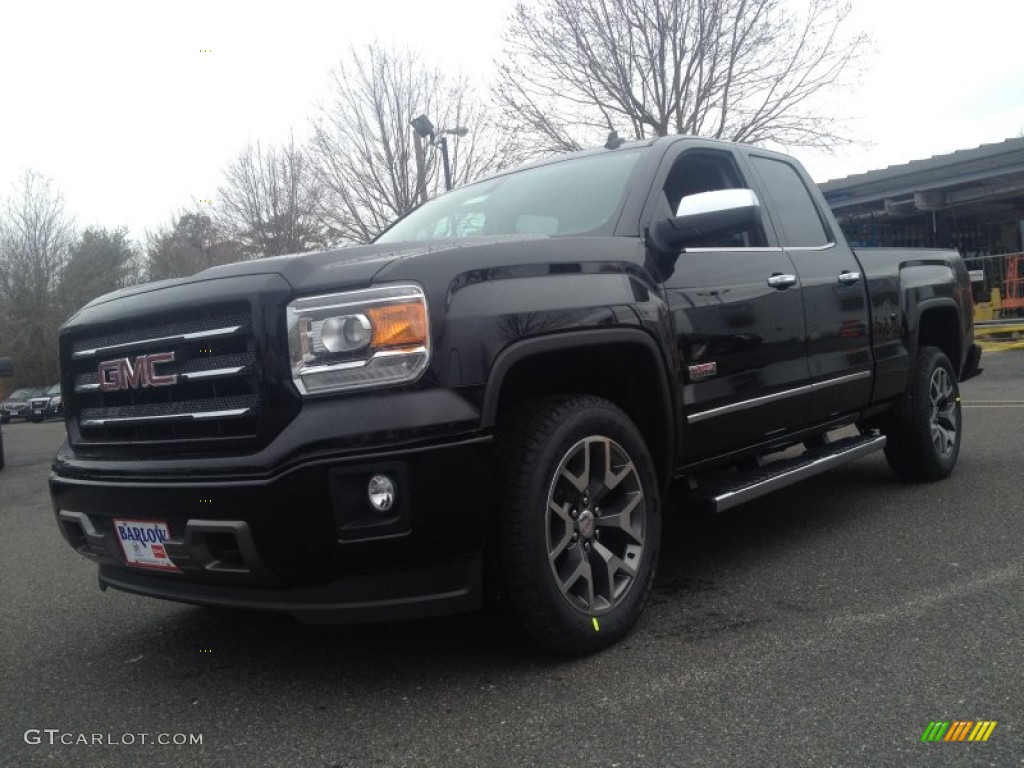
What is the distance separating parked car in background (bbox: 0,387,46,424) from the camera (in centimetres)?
3416

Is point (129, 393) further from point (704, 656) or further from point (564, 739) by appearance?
point (704, 656)

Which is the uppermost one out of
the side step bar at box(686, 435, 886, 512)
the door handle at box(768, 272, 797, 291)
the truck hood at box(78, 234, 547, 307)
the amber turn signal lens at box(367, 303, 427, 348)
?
the truck hood at box(78, 234, 547, 307)

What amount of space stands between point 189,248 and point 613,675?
34.9 m

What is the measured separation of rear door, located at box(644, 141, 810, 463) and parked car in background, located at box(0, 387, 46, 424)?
113ft

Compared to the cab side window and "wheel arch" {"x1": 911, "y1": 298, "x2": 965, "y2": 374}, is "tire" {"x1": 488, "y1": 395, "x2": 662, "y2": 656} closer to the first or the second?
the cab side window

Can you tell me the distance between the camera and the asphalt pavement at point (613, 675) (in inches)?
98.5

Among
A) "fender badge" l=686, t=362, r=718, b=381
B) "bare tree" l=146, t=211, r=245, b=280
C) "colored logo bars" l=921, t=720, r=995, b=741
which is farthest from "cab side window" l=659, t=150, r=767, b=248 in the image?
"bare tree" l=146, t=211, r=245, b=280

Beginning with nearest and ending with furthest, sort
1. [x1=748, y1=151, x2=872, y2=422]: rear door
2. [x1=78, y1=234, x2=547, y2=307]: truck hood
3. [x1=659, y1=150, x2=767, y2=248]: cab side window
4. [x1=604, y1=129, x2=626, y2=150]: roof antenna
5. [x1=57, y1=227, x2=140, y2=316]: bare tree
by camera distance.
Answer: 1. [x1=78, y1=234, x2=547, y2=307]: truck hood
2. [x1=659, y1=150, x2=767, y2=248]: cab side window
3. [x1=604, y1=129, x2=626, y2=150]: roof antenna
4. [x1=748, y1=151, x2=872, y2=422]: rear door
5. [x1=57, y1=227, x2=140, y2=316]: bare tree

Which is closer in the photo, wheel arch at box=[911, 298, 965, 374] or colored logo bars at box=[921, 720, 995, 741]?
colored logo bars at box=[921, 720, 995, 741]

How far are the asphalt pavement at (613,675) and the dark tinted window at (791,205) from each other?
148cm

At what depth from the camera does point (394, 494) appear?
2.65m

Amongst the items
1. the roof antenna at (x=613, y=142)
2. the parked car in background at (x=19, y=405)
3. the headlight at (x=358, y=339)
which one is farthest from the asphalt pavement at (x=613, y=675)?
the parked car in background at (x=19, y=405)

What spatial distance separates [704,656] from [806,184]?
9.86 ft

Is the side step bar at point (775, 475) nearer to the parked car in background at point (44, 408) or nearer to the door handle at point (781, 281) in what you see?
the door handle at point (781, 281)
